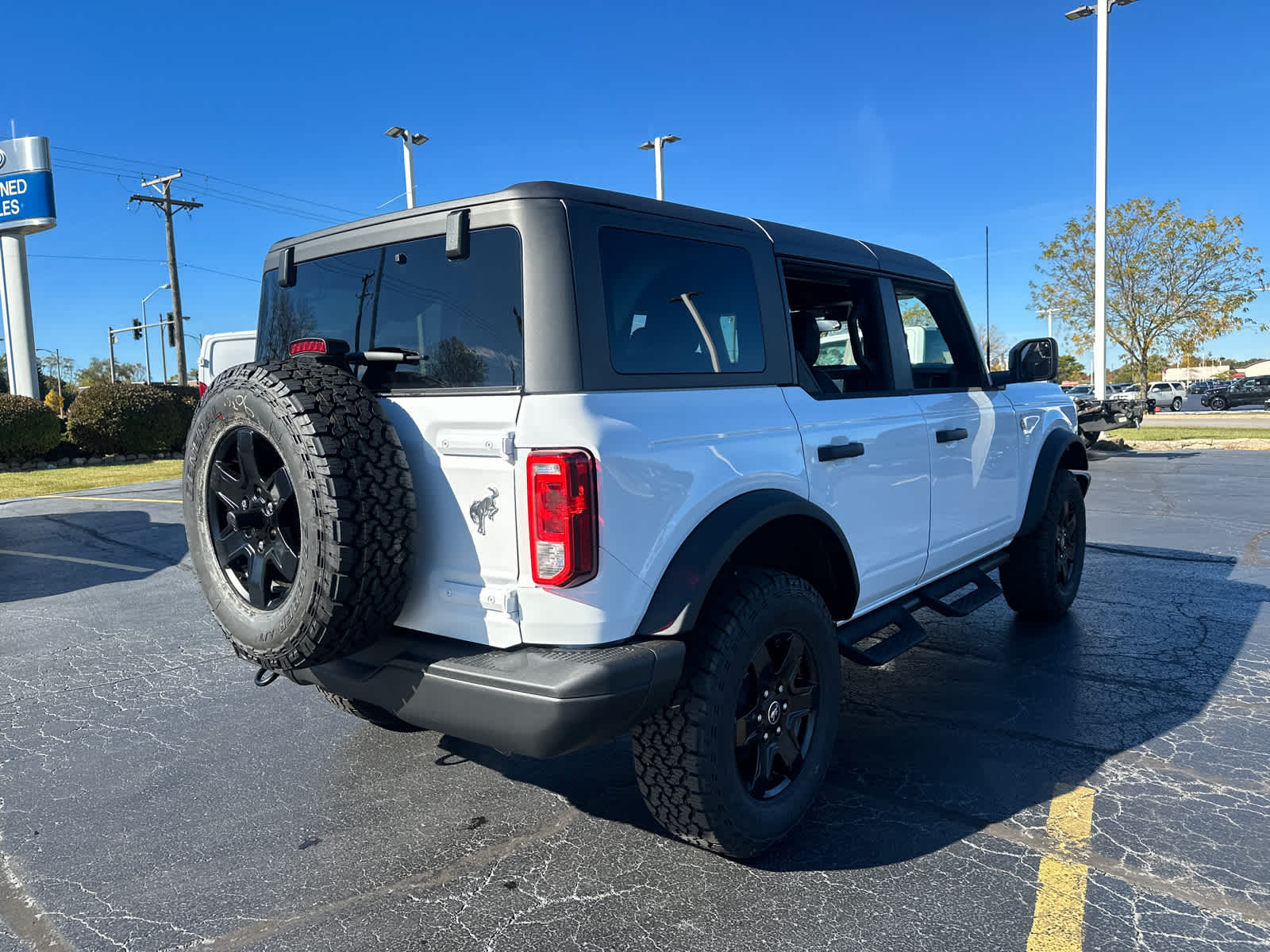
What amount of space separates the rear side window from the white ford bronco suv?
0.4 inches

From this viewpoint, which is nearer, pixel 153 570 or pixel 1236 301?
pixel 153 570

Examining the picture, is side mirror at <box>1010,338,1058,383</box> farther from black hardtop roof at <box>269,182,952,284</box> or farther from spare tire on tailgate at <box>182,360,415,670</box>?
spare tire on tailgate at <box>182,360,415,670</box>

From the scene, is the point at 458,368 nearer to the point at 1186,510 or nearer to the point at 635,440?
the point at 635,440

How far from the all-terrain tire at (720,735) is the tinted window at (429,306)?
0.95 metres

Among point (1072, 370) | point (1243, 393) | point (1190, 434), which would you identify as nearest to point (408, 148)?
point (1190, 434)

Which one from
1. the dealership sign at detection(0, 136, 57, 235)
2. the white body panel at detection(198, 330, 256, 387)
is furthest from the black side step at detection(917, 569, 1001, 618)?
the dealership sign at detection(0, 136, 57, 235)

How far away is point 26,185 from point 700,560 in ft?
92.8

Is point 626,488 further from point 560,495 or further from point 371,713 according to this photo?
point 371,713

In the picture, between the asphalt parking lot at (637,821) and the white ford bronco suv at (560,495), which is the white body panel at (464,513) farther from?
the asphalt parking lot at (637,821)

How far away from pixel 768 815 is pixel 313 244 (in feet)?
8.41

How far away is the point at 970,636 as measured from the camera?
512 cm

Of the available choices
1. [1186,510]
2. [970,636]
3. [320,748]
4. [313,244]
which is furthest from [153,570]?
[1186,510]

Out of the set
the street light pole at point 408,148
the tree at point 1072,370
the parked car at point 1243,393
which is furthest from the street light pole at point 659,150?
the tree at point 1072,370

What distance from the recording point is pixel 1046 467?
485 centimetres
